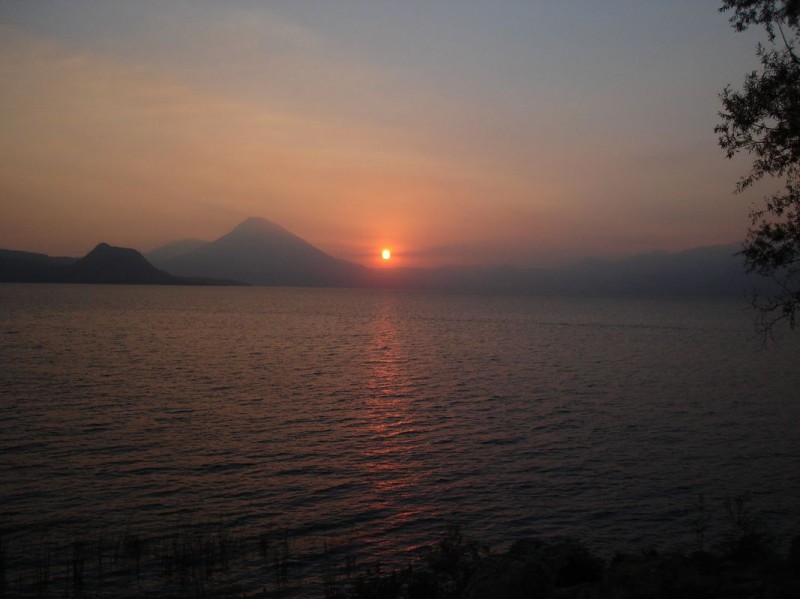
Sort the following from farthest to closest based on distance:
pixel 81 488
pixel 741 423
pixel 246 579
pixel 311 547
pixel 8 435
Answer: pixel 741 423, pixel 8 435, pixel 81 488, pixel 311 547, pixel 246 579

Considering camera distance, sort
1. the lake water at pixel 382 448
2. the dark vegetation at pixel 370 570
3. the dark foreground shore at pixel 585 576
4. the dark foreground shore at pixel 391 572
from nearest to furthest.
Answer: the dark foreground shore at pixel 585 576 < the dark foreground shore at pixel 391 572 < the dark vegetation at pixel 370 570 < the lake water at pixel 382 448

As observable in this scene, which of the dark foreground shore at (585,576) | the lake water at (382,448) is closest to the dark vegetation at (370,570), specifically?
the dark foreground shore at (585,576)

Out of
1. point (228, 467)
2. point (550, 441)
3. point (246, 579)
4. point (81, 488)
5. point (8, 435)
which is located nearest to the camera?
point (246, 579)

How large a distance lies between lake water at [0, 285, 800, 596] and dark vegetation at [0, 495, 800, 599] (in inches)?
23.3

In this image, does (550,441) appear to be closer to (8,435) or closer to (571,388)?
(571,388)

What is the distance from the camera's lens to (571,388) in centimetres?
4731

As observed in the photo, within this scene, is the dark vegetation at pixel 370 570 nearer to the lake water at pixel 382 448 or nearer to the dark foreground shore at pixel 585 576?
the dark foreground shore at pixel 585 576

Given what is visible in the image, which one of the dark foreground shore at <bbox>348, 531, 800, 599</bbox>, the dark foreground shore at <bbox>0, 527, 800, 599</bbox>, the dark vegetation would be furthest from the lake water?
the dark foreground shore at <bbox>348, 531, 800, 599</bbox>

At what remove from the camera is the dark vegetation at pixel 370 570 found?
35.4 feet

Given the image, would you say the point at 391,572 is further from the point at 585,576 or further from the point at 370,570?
the point at 585,576

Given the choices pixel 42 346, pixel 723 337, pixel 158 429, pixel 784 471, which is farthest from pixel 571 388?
pixel 723 337

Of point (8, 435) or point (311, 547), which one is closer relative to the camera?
point (311, 547)

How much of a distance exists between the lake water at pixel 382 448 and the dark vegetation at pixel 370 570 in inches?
23.3

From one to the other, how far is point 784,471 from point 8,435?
109 feet
